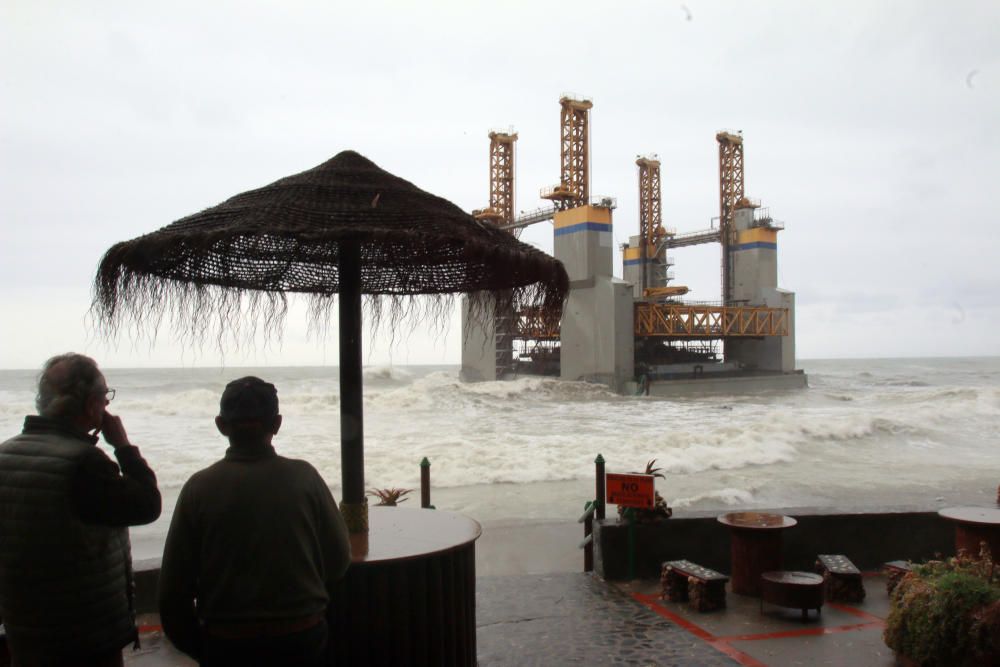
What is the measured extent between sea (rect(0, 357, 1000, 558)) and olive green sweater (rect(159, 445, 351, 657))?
18.0 feet

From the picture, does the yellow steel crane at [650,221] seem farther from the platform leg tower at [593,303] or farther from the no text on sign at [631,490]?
the no text on sign at [631,490]

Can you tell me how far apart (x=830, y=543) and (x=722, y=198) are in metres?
50.4

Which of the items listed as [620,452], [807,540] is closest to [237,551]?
[807,540]

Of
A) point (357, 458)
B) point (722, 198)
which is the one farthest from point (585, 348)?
point (357, 458)

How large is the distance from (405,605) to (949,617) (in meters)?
2.77

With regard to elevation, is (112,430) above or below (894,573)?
above

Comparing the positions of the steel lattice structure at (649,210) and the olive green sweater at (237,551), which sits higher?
the steel lattice structure at (649,210)

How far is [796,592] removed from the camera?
4.88 m

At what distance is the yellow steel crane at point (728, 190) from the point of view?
51406mm

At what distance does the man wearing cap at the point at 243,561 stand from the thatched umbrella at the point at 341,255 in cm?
110

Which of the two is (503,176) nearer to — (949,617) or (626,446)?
(626,446)

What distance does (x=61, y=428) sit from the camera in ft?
7.14

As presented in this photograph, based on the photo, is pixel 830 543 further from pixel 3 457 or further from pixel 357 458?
pixel 3 457

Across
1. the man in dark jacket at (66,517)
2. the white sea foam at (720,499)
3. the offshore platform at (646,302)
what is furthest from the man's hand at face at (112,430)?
the offshore platform at (646,302)
